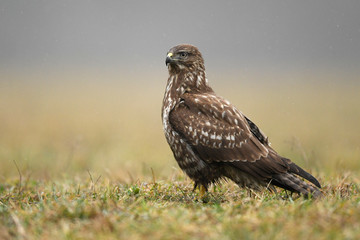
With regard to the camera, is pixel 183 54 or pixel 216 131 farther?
pixel 183 54

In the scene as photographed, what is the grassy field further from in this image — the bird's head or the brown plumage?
the bird's head

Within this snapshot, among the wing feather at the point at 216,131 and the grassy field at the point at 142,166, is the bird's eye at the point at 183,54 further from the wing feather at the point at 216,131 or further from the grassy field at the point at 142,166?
the grassy field at the point at 142,166

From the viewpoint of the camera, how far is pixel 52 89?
33.2 meters

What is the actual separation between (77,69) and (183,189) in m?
42.1

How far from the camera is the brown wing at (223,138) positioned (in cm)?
643

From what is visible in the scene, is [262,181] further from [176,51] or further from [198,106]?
[176,51]

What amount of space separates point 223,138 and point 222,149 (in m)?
0.14

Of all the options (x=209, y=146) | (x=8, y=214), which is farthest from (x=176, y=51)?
(x=8, y=214)

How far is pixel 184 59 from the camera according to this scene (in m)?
7.31

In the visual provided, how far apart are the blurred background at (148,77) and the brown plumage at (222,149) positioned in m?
1.19

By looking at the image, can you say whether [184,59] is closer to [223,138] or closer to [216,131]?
[216,131]

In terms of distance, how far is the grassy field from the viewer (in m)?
4.64

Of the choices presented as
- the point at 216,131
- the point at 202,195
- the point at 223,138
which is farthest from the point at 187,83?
the point at 202,195

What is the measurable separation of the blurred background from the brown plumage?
119 centimetres
